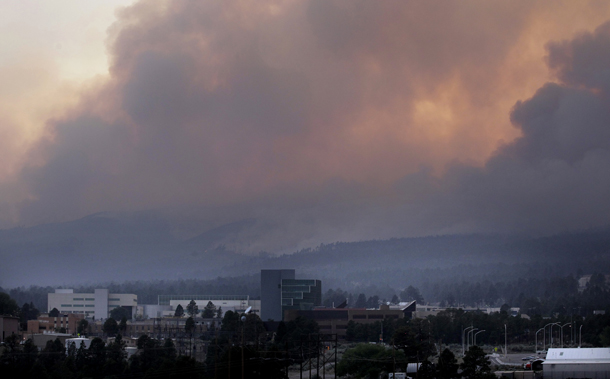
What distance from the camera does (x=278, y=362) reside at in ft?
247

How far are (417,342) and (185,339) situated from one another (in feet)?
181

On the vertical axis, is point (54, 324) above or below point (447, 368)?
above

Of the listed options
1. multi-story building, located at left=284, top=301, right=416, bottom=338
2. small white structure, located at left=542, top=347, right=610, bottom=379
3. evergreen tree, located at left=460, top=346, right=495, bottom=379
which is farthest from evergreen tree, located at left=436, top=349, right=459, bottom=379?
multi-story building, located at left=284, top=301, right=416, bottom=338

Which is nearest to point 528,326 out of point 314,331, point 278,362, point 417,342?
point 314,331

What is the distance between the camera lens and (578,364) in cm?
8088

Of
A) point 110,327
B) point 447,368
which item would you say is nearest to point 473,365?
point 447,368

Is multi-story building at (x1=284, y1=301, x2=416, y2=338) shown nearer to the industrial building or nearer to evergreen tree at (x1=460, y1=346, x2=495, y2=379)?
the industrial building

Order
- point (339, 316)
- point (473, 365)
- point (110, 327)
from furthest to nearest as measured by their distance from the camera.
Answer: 1. point (339, 316)
2. point (110, 327)
3. point (473, 365)

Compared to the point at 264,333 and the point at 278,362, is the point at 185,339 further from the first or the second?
the point at 278,362

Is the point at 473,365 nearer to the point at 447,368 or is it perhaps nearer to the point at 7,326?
the point at 447,368

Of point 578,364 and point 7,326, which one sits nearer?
point 578,364

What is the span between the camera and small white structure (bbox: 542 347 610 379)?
→ 79338 mm

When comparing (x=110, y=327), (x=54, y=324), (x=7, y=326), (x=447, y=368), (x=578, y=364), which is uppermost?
(x=7, y=326)

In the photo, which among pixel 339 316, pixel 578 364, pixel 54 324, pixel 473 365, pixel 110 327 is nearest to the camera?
pixel 473 365
